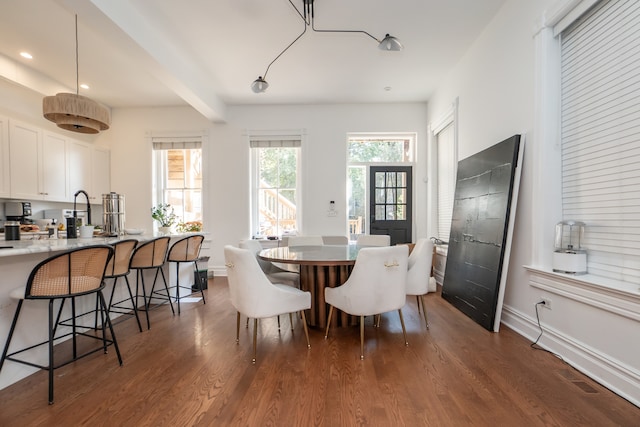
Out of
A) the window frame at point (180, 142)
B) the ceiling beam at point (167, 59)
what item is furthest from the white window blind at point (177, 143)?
the ceiling beam at point (167, 59)

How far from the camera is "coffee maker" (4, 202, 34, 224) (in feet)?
13.3

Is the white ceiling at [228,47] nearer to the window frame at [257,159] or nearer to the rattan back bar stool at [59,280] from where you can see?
the window frame at [257,159]

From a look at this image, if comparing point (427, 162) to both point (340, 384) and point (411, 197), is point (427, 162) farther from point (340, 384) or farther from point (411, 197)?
point (340, 384)

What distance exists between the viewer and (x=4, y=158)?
149 inches

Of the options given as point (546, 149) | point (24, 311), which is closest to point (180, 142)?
point (24, 311)

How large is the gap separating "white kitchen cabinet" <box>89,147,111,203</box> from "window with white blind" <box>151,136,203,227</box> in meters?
0.82

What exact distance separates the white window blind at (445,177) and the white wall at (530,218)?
0.57 m

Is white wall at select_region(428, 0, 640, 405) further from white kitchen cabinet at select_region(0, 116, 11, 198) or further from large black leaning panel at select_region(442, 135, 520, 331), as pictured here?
white kitchen cabinet at select_region(0, 116, 11, 198)

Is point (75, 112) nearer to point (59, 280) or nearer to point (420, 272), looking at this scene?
point (59, 280)

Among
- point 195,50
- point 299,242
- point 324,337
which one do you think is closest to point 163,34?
point 195,50

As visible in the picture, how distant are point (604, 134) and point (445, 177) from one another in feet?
8.75

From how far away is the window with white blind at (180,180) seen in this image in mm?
5500

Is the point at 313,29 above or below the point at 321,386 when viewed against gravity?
above

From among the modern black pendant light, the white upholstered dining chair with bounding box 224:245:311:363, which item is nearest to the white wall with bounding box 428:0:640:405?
the modern black pendant light
